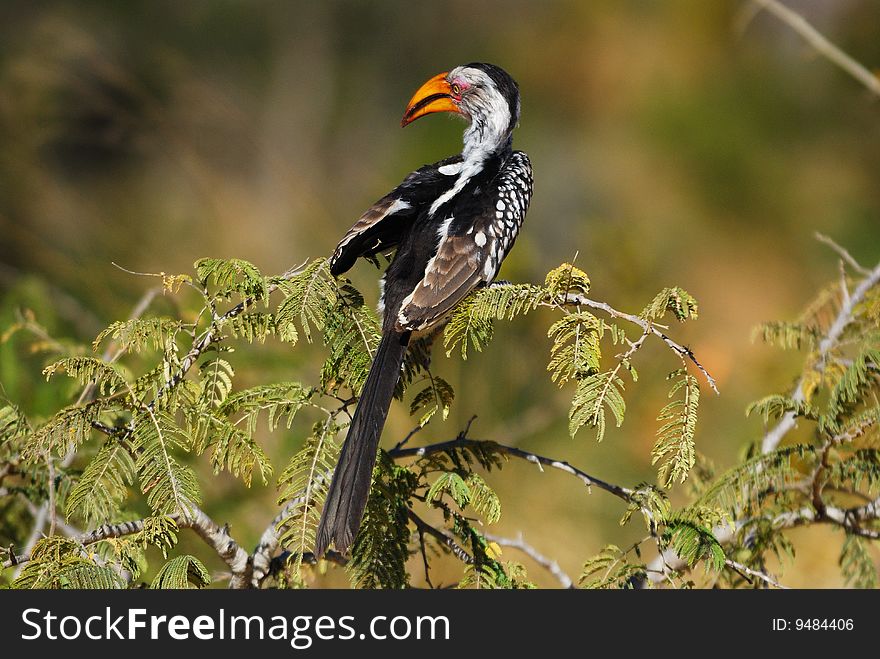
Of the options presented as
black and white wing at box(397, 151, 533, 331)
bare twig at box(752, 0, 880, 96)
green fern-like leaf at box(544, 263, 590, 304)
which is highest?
bare twig at box(752, 0, 880, 96)

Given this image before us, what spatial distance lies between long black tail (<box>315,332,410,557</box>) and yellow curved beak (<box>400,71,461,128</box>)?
4.72ft

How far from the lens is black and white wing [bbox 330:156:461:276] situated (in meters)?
2.59

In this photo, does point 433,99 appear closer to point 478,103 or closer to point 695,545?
point 478,103

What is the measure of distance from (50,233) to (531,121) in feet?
20.0

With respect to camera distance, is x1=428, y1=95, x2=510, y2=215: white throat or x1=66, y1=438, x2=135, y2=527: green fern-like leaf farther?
x1=428, y1=95, x2=510, y2=215: white throat

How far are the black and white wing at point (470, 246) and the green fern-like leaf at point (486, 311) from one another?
11cm

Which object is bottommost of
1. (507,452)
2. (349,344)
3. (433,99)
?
(507,452)

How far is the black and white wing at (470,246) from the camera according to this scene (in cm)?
242

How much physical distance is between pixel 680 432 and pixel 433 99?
192cm

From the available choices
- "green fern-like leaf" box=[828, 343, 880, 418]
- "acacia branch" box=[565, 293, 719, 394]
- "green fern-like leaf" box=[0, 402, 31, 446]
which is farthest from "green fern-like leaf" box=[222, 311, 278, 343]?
"green fern-like leaf" box=[828, 343, 880, 418]

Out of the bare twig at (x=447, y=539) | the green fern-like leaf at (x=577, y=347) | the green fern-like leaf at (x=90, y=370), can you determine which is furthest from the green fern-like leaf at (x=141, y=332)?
the green fern-like leaf at (x=577, y=347)

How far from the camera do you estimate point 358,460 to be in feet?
6.46

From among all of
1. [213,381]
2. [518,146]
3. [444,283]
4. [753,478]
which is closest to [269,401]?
[213,381]

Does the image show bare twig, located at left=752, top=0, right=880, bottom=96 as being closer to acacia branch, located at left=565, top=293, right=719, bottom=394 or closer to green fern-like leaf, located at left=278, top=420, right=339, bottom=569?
acacia branch, located at left=565, top=293, right=719, bottom=394
